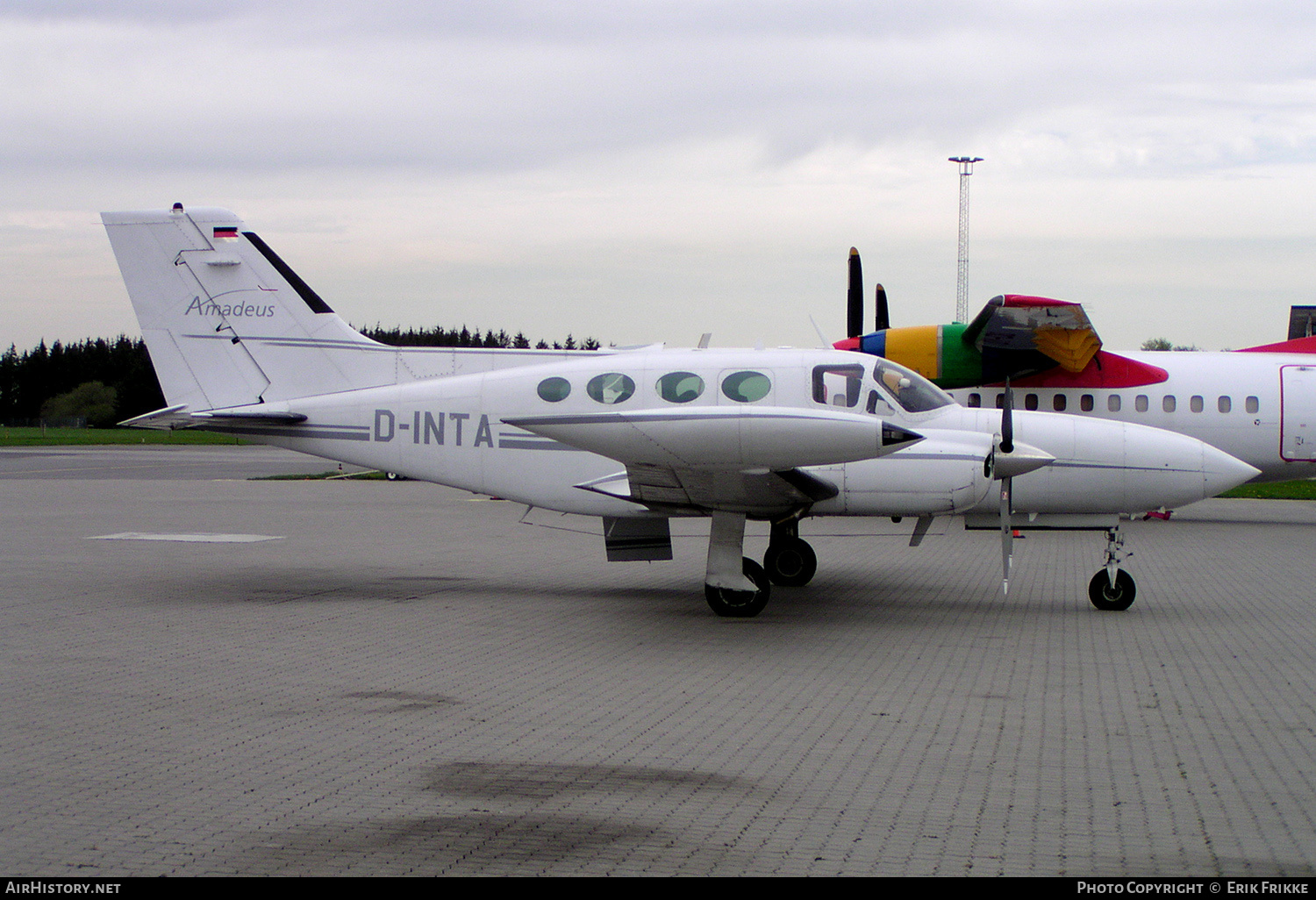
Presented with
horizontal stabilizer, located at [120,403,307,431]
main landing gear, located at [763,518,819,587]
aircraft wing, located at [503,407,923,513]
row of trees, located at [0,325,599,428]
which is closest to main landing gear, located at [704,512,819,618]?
aircraft wing, located at [503,407,923,513]

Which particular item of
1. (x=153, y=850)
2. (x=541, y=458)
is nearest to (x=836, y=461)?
(x=541, y=458)

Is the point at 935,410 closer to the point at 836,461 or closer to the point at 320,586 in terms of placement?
the point at 836,461

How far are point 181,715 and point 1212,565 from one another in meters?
12.7

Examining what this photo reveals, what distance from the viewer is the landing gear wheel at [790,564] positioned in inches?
500

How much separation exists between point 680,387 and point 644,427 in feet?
6.59

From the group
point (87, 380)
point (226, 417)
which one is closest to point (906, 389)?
point (226, 417)

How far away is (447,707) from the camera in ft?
23.2

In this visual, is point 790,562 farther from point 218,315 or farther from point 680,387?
point 218,315

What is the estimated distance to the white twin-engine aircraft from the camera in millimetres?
9508

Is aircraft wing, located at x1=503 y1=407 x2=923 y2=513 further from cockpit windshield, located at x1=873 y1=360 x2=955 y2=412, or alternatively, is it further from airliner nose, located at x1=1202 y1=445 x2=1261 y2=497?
airliner nose, located at x1=1202 y1=445 x2=1261 y2=497

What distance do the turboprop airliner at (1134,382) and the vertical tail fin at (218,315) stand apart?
10751 mm

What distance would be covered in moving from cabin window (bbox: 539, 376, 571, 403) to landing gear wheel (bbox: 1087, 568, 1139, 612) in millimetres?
5571

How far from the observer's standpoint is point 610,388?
37.3ft

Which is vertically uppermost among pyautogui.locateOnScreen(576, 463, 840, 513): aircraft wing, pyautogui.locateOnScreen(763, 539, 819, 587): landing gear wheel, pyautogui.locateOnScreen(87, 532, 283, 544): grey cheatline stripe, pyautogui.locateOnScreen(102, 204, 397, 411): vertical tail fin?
pyautogui.locateOnScreen(102, 204, 397, 411): vertical tail fin
